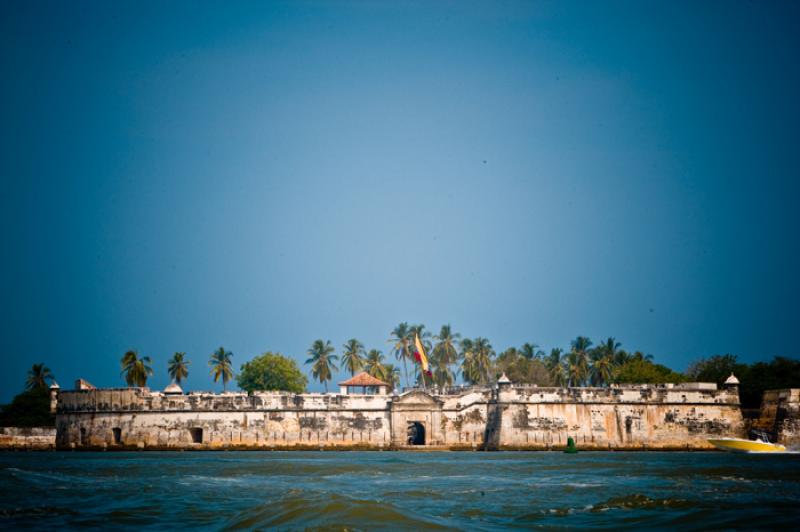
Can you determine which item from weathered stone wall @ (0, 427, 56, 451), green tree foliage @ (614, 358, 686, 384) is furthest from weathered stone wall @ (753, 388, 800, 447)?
weathered stone wall @ (0, 427, 56, 451)

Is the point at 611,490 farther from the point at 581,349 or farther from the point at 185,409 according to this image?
the point at 581,349

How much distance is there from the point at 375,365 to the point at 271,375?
12.1 metres

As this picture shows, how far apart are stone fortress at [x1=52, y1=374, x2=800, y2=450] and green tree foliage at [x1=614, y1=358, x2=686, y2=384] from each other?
33.2 ft

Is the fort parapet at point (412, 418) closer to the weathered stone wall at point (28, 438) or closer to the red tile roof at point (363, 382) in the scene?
the weathered stone wall at point (28, 438)

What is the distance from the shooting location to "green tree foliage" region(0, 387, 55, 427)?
207 feet

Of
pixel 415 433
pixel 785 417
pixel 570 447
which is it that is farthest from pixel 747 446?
pixel 415 433

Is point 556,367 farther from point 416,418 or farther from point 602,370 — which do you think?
point 416,418

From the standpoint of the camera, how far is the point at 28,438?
57938mm

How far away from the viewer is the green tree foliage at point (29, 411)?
207ft

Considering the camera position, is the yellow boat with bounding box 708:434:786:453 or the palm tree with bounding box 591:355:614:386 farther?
the palm tree with bounding box 591:355:614:386

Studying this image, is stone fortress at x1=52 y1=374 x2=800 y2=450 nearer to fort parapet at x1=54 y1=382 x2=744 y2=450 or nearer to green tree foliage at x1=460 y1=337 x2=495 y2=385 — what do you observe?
fort parapet at x1=54 y1=382 x2=744 y2=450

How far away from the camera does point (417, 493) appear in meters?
25.2

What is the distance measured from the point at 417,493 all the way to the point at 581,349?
58160 millimetres

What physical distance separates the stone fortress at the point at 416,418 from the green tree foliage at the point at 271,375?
20699 mm
